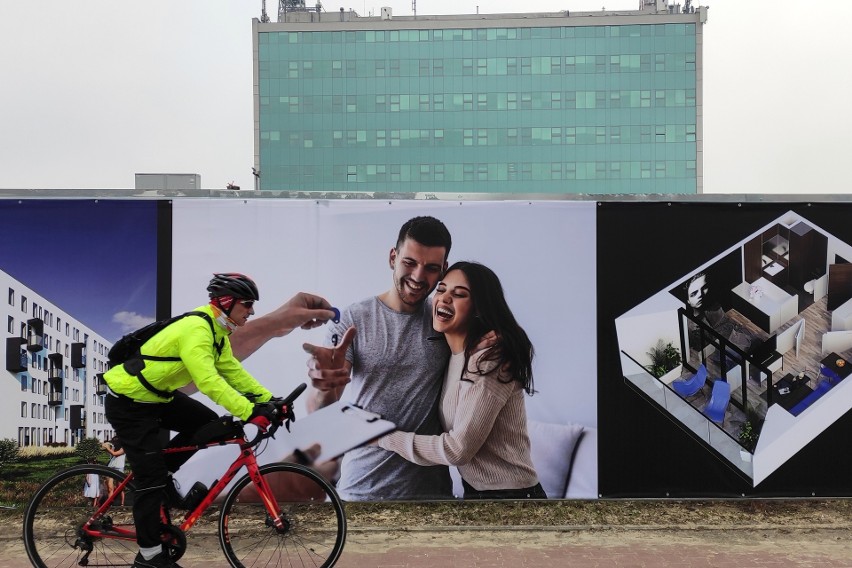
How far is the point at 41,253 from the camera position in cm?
582

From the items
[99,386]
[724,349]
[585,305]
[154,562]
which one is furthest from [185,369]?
[724,349]

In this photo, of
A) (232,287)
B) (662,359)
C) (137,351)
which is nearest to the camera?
(137,351)

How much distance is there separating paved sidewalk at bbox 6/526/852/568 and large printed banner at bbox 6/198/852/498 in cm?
39

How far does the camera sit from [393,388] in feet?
19.3

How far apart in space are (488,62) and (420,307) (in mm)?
87357

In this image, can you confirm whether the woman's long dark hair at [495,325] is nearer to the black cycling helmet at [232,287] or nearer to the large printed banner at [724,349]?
the large printed banner at [724,349]

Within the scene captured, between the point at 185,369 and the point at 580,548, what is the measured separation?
3.15 m

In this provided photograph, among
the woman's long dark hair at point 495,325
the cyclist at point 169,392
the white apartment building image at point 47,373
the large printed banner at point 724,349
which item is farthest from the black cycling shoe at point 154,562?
the large printed banner at point 724,349

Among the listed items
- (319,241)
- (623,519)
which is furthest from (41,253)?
(623,519)

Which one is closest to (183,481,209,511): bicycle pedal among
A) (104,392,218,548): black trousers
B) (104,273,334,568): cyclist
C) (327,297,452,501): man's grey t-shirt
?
(104,273,334,568): cyclist

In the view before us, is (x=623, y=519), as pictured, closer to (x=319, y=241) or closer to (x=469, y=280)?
(x=469, y=280)

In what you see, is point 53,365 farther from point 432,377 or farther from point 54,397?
point 432,377

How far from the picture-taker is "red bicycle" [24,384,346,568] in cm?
443

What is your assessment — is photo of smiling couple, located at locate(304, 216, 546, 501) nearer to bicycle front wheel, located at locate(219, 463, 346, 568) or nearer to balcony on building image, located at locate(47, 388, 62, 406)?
bicycle front wheel, located at locate(219, 463, 346, 568)
